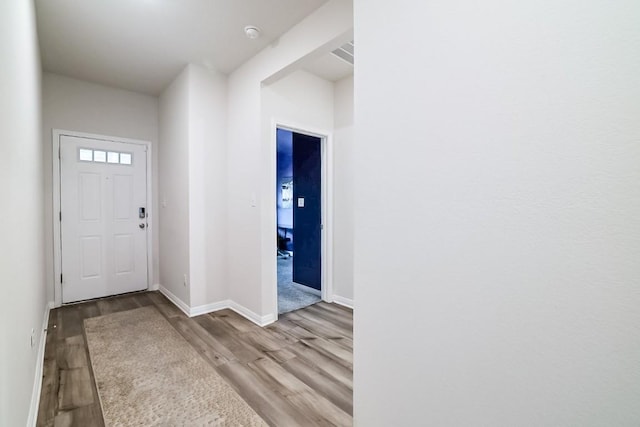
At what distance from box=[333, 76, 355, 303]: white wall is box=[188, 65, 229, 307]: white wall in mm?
1361

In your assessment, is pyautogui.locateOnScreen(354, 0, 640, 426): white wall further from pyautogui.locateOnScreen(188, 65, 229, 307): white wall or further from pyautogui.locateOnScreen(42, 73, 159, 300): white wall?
pyautogui.locateOnScreen(42, 73, 159, 300): white wall

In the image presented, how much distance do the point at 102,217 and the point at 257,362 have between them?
3038mm

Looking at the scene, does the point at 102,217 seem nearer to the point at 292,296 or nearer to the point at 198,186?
the point at 198,186

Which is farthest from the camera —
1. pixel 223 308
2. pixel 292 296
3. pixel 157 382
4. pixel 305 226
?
pixel 305 226

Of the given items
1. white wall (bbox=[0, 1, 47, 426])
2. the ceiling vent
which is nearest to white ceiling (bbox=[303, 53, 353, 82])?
the ceiling vent

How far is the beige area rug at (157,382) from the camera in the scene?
5.42ft

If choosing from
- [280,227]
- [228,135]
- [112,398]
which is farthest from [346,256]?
[280,227]

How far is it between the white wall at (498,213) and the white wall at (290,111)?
1.68 meters

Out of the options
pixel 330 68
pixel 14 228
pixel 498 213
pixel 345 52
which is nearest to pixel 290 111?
pixel 330 68

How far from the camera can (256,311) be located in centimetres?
297

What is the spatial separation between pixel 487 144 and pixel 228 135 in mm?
3008

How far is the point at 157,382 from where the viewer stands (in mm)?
1978

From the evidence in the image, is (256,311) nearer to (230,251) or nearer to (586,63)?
(230,251)

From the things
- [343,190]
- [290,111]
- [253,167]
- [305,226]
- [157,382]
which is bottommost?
[157,382]
